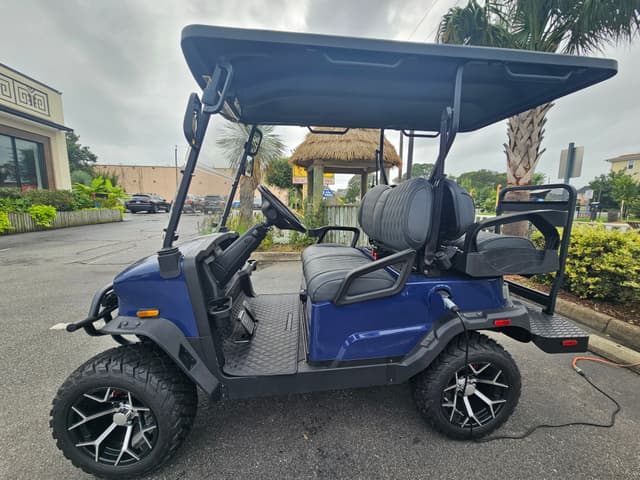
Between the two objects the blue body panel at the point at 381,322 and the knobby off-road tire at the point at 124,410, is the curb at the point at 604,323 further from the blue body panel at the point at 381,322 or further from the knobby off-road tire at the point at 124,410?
the knobby off-road tire at the point at 124,410

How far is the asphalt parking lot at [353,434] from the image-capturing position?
146 centimetres

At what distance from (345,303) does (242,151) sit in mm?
1987

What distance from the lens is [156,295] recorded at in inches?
57.0

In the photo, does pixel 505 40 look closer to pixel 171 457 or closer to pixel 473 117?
pixel 473 117

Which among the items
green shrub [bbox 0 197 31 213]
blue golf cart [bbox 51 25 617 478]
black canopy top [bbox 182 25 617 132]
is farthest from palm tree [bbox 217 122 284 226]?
green shrub [bbox 0 197 31 213]

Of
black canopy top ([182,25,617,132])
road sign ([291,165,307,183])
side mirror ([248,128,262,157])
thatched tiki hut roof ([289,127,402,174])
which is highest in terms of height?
thatched tiki hut roof ([289,127,402,174])

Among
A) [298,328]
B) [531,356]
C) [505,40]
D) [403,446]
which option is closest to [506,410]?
[403,446]

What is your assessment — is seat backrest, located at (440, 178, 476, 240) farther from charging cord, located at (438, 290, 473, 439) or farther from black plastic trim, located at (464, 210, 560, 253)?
charging cord, located at (438, 290, 473, 439)

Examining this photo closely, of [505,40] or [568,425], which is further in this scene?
[505,40]

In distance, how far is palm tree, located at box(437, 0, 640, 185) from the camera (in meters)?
3.64

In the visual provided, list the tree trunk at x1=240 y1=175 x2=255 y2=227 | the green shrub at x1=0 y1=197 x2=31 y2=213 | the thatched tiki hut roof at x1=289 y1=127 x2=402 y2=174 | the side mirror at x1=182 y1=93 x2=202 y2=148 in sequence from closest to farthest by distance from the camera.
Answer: the side mirror at x1=182 y1=93 x2=202 y2=148 < the tree trunk at x1=240 y1=175 x2=255 y2=227 < the thatched tiki hut roof at x1=289 y1=127 x2=402 y2=174 < the green shrub at x1=0 y1=197 x2=31 y2=213

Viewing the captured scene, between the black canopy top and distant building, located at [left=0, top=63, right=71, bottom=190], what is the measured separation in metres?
15.1

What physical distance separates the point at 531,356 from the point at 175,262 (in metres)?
3.01

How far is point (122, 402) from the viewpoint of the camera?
144cm
